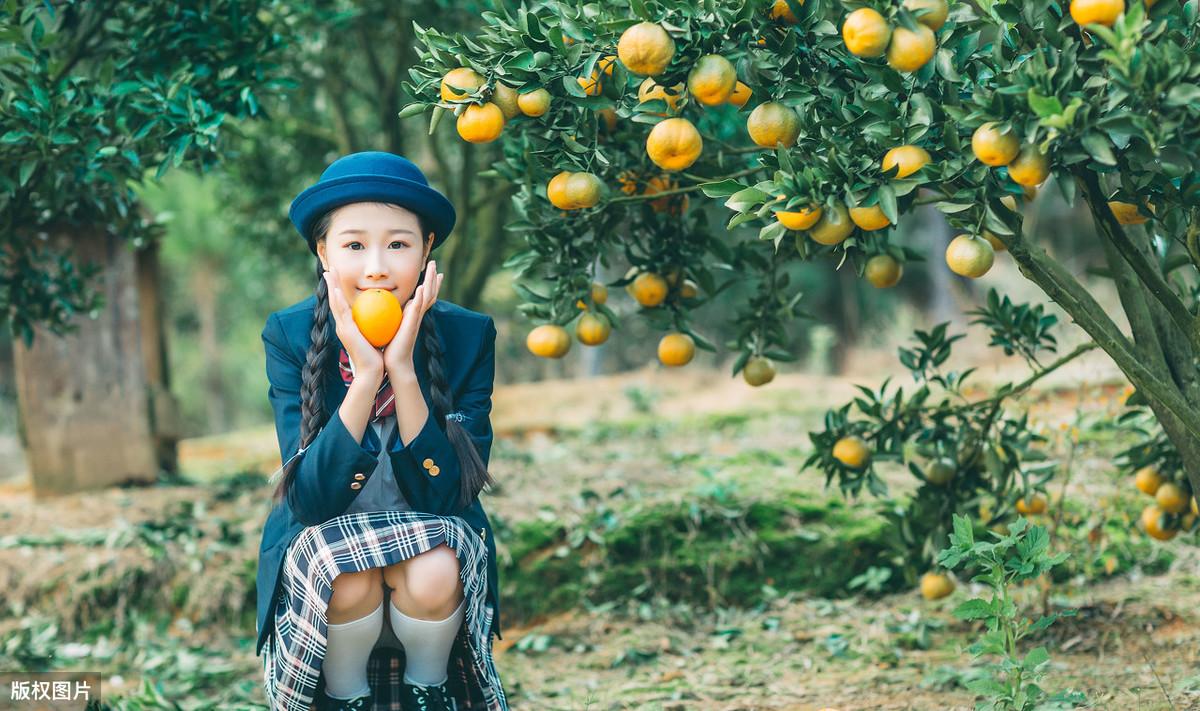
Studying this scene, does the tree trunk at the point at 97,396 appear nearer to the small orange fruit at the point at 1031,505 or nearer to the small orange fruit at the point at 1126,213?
the small orange fruit at the point at 1031,505

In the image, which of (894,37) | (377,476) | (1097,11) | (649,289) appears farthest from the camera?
(649,289)

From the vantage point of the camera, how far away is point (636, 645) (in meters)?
3.64

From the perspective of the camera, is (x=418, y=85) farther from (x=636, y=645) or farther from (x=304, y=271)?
(x=304, y=271)

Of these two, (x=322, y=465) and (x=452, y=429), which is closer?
(x=322, y=465)

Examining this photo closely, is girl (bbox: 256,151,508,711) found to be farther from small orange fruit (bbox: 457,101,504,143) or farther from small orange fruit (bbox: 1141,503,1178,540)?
small orange fruit (bbox: 1141,503,1178,540)

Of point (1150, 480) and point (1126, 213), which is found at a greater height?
point (1126, 213)

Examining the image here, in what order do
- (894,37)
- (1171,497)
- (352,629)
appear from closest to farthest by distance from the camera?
(894,37) → (352,629) → (1171,497)

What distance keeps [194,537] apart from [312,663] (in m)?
2.24

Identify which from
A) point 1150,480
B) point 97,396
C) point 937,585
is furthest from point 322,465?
point 97,396

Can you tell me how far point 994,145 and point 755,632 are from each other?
2.16 meters

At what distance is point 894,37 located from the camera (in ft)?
6.71

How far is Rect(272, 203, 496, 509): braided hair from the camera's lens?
2.41 metres

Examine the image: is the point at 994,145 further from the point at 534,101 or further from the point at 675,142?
the point at 534,101

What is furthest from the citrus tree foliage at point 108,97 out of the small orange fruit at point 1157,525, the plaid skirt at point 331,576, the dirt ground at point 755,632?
the small orange fruit at point 1157,525
